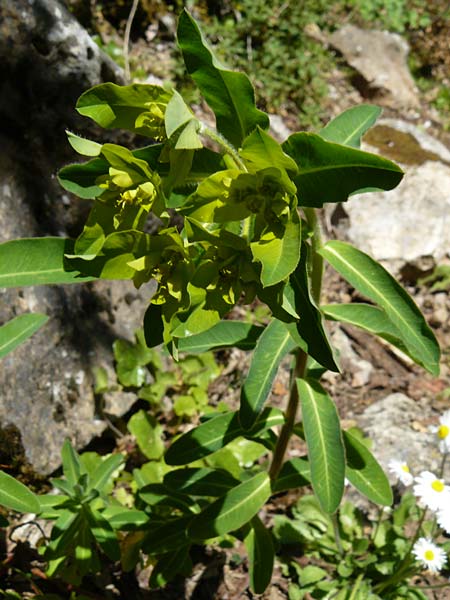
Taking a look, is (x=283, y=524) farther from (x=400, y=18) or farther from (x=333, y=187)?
(x=400, y=18)

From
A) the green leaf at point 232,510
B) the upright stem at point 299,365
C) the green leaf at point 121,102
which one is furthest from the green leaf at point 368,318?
the green leaf at point 121,102

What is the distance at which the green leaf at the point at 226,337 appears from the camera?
189 centimetres

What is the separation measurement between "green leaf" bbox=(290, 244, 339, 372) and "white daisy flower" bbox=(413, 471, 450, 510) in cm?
106

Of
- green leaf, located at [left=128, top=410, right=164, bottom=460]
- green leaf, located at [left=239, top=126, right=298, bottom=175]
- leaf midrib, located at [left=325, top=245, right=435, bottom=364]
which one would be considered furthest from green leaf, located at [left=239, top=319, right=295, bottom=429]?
green leaf, located at [left=128, top=410, right=164, bottom=460]

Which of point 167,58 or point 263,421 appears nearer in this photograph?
point 263,421

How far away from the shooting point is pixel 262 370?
168 centimetres

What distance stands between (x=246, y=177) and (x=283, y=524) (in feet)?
6.12

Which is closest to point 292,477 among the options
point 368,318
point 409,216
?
point 368,318

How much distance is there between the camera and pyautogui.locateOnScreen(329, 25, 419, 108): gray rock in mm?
4996

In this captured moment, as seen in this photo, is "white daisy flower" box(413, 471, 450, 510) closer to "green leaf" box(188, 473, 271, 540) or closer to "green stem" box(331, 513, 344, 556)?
"green stem" box(331, 513, 344, 556)

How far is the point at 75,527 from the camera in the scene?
2.12m

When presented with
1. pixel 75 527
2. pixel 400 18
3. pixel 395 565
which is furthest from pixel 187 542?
pixel 400 18

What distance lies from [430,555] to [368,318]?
3.06 ft

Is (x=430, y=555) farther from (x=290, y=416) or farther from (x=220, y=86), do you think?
(x=220, y=86)
